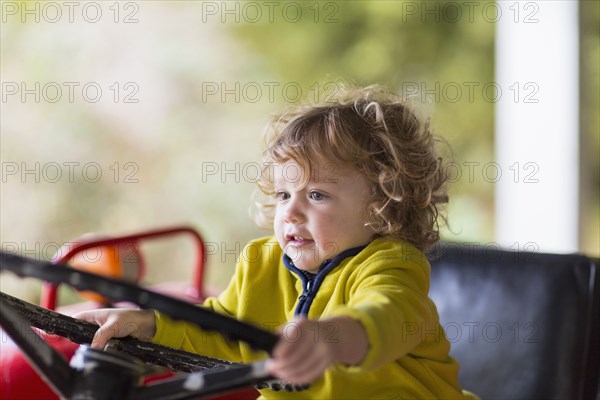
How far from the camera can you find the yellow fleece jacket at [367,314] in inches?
41.0

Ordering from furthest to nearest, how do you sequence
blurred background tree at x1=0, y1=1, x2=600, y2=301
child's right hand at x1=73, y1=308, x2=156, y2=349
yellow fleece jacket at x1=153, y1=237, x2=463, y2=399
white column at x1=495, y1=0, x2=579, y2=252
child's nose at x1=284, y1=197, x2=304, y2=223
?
blurred background tree at x1=0, y1=1, x2=600, y2=301
white column at x1=495, y1=0, x2=579, y2=252
child's nose at x1=284, y1=197, x2=304, y2=223
child's right hand at x1=73, y1=308, x2=156, y2=349
yellow fleece jacket at x1=153, y1=237, x2=463, y2=399

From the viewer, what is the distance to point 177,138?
4473 mm

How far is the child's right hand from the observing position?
1.19 meters

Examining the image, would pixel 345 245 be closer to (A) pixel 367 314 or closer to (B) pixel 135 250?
(A) pixel 367 314

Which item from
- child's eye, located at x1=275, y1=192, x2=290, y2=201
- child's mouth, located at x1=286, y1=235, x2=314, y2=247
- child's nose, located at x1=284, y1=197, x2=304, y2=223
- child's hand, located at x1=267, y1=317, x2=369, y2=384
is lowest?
child's hand, located at x1=267, y1=317, x2=369, y2=384

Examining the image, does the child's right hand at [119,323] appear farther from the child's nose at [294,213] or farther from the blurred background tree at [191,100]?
the blurred background tree at [191,100]

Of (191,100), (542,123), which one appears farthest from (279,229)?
(191,100)

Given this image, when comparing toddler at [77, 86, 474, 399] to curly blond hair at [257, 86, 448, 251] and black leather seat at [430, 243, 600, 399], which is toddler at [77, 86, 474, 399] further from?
black leather seat at [430, 243, 600, 399]

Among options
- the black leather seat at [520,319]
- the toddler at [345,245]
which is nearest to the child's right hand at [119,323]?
the toddler at [345,245]

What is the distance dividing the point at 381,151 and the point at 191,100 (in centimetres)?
319

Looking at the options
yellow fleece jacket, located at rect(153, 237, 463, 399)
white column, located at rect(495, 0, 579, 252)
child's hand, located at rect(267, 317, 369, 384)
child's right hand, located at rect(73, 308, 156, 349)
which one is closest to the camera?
child's hand, located at rect(267, 317, 369, 384)

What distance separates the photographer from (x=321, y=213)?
1.35 meters

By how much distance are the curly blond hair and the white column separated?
5.13 feet

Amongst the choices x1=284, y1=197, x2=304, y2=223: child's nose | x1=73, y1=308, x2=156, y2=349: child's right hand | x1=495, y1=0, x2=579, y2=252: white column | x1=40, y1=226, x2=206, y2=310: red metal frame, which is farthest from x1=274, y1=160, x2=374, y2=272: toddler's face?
x1=495, y1=0, x2=579, y2=252: white column
